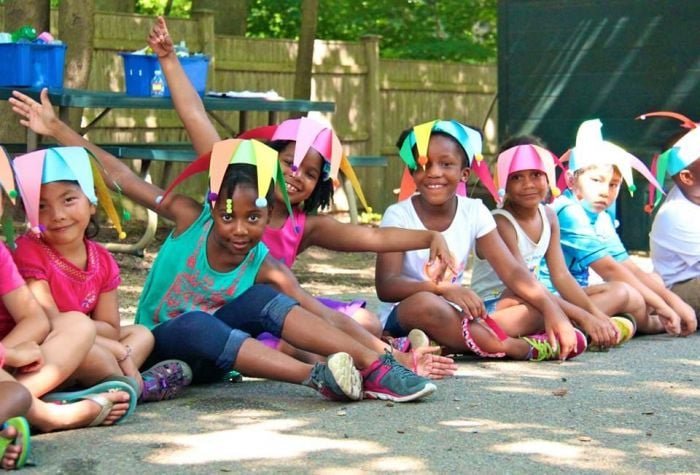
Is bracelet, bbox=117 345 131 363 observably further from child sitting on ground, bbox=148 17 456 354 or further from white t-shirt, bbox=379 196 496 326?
white t-shirt, bbox=379 196 496 326

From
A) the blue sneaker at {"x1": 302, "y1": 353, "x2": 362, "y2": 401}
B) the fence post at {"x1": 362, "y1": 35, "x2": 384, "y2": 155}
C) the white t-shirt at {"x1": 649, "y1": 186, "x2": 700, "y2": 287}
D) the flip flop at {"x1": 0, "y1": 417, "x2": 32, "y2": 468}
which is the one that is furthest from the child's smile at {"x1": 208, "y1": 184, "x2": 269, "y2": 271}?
the fence post at {"x1": 362, "y1": 35, "x2": 384, "y2": 155}

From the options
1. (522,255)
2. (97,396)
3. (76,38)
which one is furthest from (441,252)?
(76,38)

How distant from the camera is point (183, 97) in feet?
19.0

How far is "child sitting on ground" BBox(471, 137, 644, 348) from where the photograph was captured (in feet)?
20.8

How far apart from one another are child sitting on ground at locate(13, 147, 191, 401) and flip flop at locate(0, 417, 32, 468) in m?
0.69

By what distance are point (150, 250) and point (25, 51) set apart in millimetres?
2331

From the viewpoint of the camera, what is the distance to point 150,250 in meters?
11.1

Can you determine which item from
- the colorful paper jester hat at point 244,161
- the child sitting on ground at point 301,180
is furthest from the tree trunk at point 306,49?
the colorful paper jester hat at point 244,161

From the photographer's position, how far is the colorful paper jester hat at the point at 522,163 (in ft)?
21.1

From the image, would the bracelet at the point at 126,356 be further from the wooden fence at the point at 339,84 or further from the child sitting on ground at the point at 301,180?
the wooden fence at the point at 339,84

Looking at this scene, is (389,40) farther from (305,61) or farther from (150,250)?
(150,250)

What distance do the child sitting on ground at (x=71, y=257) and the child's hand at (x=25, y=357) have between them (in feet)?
0.84

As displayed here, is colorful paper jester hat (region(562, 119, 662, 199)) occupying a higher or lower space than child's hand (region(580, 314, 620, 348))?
higher

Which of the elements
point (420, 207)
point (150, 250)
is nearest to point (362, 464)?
point (420, 207)
